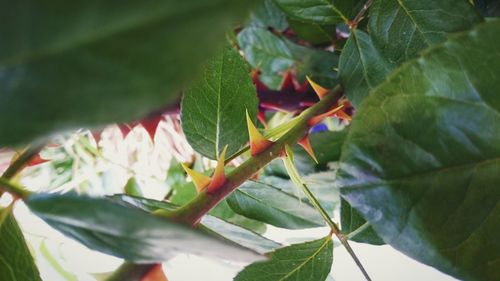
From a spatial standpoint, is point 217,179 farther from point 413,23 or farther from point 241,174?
point 413,23

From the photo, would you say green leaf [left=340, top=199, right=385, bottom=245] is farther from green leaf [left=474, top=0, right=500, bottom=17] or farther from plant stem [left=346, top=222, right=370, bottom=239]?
green leaf [left=474, top=0, right=500, bottom=17]

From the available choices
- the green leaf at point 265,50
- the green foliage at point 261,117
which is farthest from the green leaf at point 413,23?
the green leaf at point 265,50

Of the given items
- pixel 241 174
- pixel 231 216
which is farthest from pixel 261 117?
pixel 241 174

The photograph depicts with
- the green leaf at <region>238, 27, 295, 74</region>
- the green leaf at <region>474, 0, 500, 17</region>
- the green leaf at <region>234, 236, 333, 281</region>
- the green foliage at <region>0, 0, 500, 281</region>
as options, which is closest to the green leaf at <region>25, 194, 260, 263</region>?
the green foliage at <region>0, 0, 500, 281</region>

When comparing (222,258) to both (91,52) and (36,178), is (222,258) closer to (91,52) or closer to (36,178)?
(91,52)

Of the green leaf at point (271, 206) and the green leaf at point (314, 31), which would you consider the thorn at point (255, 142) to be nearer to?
the green leaf at point (271, 206)

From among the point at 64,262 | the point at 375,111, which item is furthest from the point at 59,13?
the point at 64,262
